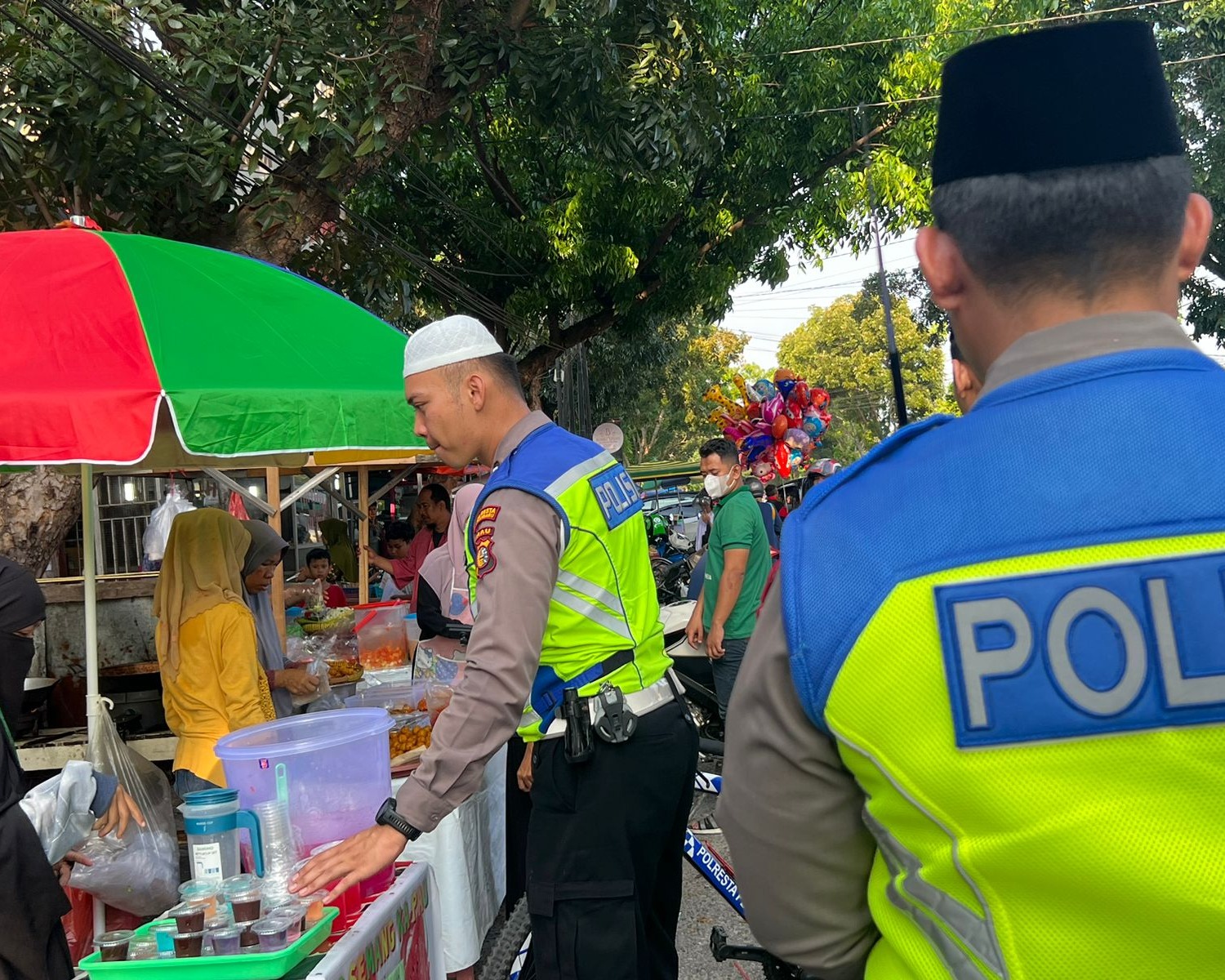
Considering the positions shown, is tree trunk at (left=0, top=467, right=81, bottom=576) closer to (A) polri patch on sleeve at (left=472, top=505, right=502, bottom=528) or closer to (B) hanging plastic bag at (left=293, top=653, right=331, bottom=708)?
(B) hanging plastic bag at (left=293, top=653, right=331, bottom=708)

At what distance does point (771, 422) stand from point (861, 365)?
44543mm

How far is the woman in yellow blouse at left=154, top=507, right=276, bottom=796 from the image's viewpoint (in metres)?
4.19

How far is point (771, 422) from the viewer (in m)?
11.5

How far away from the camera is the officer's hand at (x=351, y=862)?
2.12 meters

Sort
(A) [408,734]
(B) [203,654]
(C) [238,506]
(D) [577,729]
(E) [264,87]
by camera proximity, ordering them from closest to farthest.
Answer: (D) [577,729], (B) [203,654], (A) [408,734], (E) [264,87], (C) [238,506]

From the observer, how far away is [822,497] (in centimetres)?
111

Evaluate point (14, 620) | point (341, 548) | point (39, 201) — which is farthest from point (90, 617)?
point (341, 548)

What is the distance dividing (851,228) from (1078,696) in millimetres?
15440

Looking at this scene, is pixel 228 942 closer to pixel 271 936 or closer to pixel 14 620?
pixel 271 936

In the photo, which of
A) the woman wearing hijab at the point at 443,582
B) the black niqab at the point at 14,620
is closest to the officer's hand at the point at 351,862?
the black niqab at the point at 14,620

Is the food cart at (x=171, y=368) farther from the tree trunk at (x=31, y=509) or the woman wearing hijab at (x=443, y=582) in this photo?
the tree trunk at (x=31, y=509)

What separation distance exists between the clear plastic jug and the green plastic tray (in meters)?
0.25

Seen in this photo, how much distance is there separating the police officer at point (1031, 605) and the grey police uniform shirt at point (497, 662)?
1.21m

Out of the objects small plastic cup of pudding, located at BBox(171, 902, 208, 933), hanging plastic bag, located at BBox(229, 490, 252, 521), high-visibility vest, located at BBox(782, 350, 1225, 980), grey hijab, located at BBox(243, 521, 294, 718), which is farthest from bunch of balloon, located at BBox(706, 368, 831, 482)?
high-visibility vest, located at BBox(782, 350, 1225, 980)
